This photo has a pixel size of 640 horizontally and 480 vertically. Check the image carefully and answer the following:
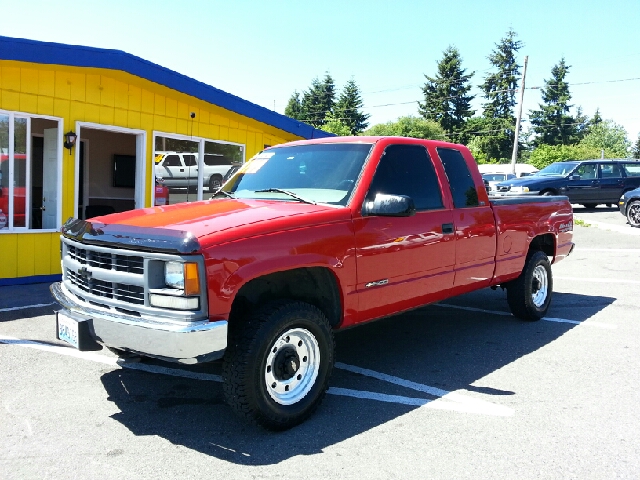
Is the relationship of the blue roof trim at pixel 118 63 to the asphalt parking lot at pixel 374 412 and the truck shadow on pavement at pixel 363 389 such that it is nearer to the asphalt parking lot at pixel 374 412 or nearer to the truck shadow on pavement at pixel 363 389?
the asphalt parking lot at pixel 374 412

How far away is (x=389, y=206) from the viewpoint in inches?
167

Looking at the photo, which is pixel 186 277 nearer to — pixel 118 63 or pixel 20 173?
pixel 118 63

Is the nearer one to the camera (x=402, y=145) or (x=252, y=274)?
(x=252, y=274)

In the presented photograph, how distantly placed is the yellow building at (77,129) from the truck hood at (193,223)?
16.3 ft

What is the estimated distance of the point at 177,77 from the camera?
9.98m

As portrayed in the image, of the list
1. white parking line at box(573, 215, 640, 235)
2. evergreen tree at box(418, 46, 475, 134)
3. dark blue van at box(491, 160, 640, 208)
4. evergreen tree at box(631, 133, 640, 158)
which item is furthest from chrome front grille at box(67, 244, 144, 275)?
evergreen tree at box(631, 133, 640, 158)

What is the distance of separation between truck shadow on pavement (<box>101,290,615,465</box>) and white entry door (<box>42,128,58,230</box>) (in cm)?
516

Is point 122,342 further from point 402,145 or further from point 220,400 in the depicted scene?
point 402,145

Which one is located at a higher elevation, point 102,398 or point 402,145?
point 402,145

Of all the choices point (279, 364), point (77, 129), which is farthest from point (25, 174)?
point (279, 364)

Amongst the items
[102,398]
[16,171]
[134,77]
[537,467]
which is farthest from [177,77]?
[537,467]

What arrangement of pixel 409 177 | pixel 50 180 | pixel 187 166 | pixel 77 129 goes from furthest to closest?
1. pixel 187 166
2. pixel 50 180
3. pixel 77 129
4. pixel 409 177

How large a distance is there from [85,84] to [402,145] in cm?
641

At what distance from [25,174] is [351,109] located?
64.0 m
